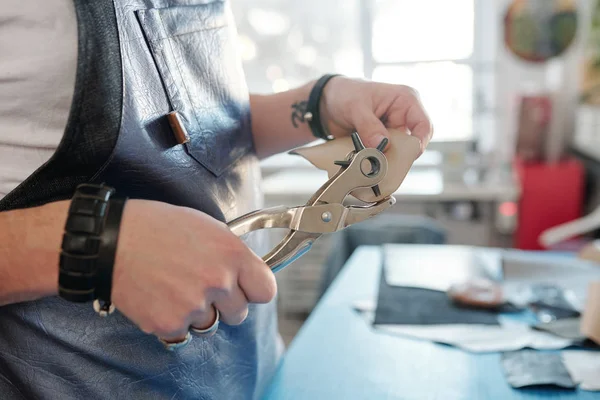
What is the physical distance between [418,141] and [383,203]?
0.31 ft

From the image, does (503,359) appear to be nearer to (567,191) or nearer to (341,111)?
(341,111)

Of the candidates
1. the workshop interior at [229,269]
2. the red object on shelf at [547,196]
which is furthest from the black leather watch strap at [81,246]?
the red object on shelf at [547,196]

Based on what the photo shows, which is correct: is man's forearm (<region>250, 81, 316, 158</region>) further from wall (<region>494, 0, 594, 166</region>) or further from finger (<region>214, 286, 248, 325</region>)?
wall (<region>494, 0, 594, 166</region>)

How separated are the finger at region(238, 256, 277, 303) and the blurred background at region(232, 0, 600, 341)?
2499mm

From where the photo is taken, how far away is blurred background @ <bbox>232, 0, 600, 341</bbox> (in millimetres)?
3197

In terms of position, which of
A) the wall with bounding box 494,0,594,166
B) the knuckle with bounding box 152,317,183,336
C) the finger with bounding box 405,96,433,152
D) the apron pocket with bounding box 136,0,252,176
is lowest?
the wall with bounding box 494,0,594,166

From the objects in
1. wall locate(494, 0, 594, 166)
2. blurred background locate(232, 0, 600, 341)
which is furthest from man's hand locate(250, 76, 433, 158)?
wall locate(494, 0, 594, 166)

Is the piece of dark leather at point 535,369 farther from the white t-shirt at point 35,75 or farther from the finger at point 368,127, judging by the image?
the white t-shirt at point 35,75

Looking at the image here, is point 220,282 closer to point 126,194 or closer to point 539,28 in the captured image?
point 126,194

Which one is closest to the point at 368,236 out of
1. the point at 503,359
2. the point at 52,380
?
the point at 503,359

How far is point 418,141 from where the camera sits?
69 cm

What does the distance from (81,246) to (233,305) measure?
0.13m

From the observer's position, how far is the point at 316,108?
82 centimetres

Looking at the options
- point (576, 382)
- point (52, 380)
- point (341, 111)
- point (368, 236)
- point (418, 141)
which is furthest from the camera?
point (368, 236)
